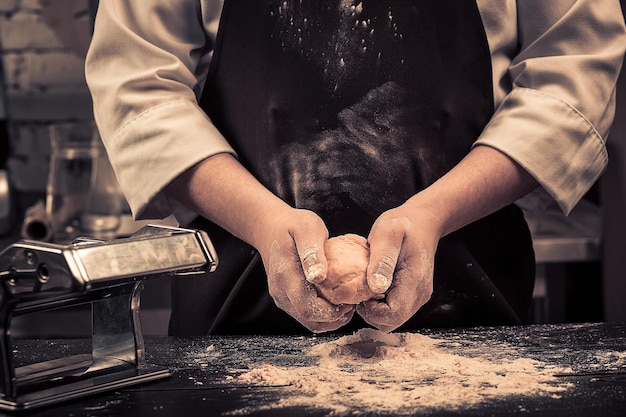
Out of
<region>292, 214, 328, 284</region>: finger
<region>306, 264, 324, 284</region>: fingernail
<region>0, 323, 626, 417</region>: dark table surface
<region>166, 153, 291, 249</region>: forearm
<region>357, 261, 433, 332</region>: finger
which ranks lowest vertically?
<region>0, 323, 626, 417</region>: dark table surface

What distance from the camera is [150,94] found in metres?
1.42

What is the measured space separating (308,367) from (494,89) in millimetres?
613

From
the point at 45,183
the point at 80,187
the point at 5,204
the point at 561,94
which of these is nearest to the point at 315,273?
the point at 561,94

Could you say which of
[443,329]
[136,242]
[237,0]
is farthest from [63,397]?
[237,0]

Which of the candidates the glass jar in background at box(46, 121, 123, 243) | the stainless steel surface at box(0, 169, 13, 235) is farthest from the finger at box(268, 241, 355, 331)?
the stainless steel surface at box(0, 169, 13, 235)

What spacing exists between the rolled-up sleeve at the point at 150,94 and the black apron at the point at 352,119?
65 mm

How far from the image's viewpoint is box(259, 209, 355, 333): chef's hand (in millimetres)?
1146

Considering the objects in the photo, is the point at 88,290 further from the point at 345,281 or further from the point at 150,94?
the point at 150,94

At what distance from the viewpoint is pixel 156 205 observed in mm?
1463

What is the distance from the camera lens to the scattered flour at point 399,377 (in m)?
1.00

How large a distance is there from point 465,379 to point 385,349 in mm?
154

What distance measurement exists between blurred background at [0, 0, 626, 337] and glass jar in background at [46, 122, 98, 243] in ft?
0.34

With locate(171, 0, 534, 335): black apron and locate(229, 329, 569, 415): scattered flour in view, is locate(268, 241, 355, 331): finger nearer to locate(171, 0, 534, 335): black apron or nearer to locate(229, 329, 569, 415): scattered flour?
locate(229, 329, 569, 415): scattered flour

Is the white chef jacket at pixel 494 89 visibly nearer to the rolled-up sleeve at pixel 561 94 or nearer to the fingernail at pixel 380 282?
the rolled-up sleeve at pixel 561 94
